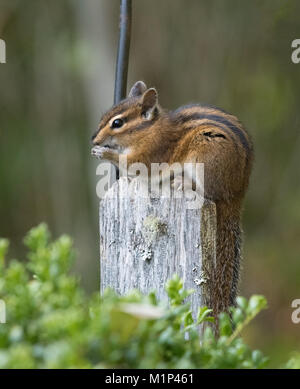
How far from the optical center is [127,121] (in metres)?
3.17

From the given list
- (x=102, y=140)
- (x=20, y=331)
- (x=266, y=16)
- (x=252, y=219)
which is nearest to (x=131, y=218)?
(x=102, y=140)

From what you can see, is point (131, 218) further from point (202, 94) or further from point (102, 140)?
point (202, 94)

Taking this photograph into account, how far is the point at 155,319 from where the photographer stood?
132 centimetres

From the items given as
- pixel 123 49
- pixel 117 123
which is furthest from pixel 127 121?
pixel 123 49

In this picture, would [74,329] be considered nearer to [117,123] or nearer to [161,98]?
[117,123]

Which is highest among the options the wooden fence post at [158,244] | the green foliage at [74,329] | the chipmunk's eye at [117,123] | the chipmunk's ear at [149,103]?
the chipmunk's ear at [149,103]

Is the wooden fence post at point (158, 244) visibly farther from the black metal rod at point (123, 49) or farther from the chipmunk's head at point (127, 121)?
the chipmunk's head at point (127, 121)

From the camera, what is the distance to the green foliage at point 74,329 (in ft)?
3.71

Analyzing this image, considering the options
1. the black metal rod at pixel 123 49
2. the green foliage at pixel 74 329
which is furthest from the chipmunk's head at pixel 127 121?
the green foliage at pixel 74 329

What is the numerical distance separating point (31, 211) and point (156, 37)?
2.80 metres

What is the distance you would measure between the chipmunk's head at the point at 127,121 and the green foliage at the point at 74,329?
65.8 inches

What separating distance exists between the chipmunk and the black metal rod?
0.53m

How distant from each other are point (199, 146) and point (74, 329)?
1962 millimetres

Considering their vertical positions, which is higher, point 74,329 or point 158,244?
point 74,329
